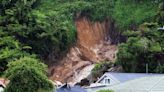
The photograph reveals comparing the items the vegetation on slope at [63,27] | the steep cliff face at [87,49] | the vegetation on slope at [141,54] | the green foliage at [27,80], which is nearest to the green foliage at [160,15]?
the vegetation on slope at [63,27]

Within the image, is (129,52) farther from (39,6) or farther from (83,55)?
(39,6)

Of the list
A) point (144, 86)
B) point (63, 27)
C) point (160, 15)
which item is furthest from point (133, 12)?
point (144, 86)

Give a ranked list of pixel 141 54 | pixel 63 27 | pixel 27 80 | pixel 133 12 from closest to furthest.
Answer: pixel 27 80, pixel 141 54, pixel 63 27, pixel 133 12

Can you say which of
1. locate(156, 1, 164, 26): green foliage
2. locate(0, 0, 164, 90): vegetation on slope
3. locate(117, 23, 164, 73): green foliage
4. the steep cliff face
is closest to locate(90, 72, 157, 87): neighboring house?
locate(117, 23, 164, 73): green foliage

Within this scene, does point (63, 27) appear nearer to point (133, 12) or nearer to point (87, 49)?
point (87, 49)

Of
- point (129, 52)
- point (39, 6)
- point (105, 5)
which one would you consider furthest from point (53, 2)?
point (129, 52)
